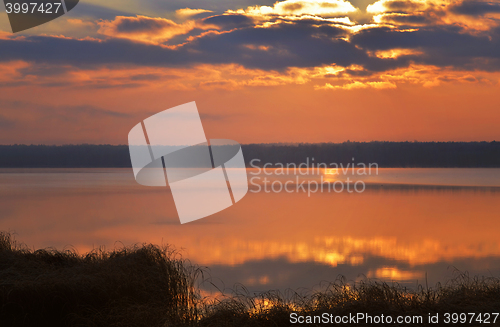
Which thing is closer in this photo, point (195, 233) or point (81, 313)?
point (81, 313)

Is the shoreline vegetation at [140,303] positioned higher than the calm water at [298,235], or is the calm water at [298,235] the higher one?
the shoreline vegetation at [140,303]

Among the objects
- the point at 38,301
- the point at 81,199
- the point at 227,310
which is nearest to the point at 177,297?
the point at 227,310

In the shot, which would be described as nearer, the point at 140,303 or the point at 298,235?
the point at 140,303

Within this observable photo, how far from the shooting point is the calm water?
14.4 meters

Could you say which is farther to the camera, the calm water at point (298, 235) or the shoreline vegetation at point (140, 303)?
the calm water at point (298, 235)

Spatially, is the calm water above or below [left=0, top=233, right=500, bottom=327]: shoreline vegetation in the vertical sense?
below

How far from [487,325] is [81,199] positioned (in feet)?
139

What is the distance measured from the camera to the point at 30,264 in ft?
30.9

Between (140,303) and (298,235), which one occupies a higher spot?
(140,303)

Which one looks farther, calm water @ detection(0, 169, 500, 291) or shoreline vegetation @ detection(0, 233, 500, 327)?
calm water @ detection(0, 169, 500, 291)

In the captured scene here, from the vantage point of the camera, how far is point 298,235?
22.2 metres

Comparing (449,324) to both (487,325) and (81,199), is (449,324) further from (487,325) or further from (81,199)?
(81,199)

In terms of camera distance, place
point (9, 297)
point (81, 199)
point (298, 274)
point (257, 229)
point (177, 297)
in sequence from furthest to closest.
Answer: point (81, 199)
point (257, 229)
point (298, 274)
point (177, 297)
point (9, 297)

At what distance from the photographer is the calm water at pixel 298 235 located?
47.2ft
